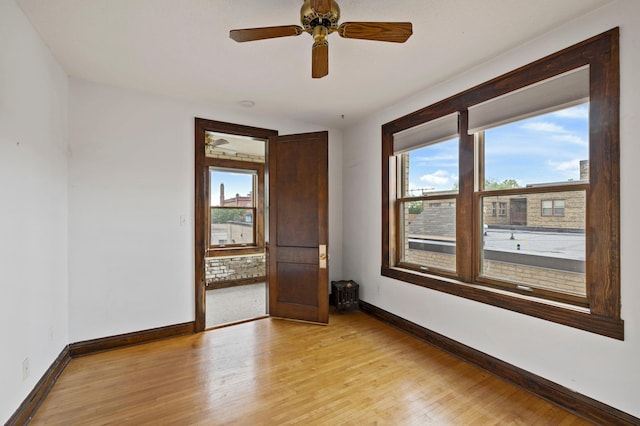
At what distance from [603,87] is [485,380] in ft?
7.57

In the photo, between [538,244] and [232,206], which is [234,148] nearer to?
[232,206]

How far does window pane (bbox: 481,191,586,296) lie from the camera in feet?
7.08

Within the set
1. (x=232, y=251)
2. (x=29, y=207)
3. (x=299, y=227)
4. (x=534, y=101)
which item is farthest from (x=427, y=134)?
(x=232, y=251)

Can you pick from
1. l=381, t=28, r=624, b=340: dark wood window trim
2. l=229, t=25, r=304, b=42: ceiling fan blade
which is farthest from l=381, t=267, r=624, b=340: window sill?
l=229, t=25, r=304, b=42: ceiling fan blade

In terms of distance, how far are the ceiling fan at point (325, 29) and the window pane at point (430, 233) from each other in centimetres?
190

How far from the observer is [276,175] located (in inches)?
151

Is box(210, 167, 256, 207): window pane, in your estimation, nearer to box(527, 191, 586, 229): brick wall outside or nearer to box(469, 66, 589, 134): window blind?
box(469, 66, 589, 134): window blind

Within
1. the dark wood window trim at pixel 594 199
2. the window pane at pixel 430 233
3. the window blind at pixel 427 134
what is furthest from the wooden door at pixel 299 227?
the dark wood window trim at pixel 594 199

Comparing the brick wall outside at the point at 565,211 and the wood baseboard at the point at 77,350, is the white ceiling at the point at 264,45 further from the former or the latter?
the wood baseboard at the point at 77,350

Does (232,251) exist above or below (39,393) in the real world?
above

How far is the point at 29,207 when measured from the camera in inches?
79.7

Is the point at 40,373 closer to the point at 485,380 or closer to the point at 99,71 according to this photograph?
the point at 99,71

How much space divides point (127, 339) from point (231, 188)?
→ 347 cm

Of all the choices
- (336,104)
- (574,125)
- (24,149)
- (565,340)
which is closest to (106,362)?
(24,149)
